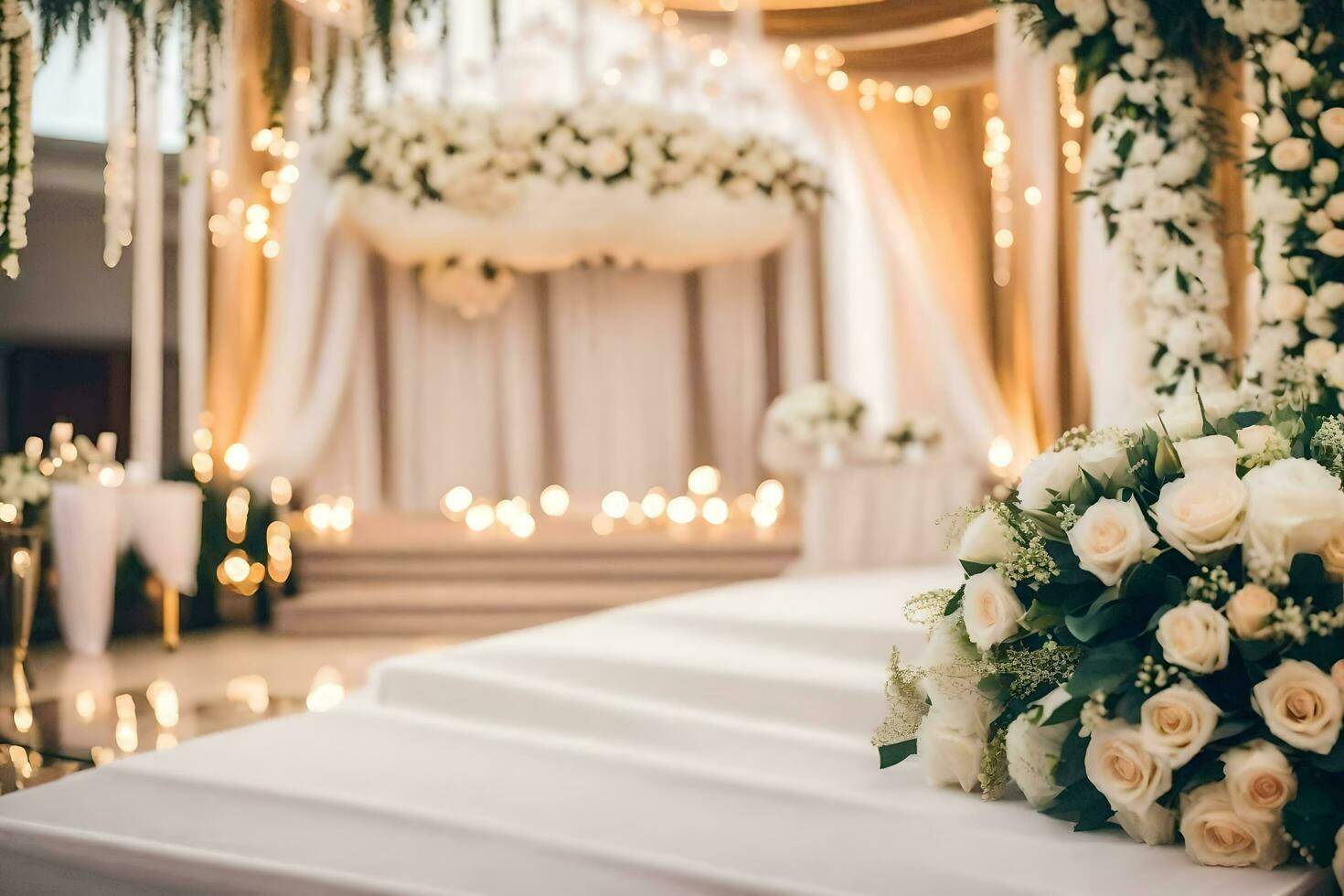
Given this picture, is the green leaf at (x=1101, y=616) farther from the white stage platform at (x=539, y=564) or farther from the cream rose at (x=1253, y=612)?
the white stage platform at (x=539, y=564)

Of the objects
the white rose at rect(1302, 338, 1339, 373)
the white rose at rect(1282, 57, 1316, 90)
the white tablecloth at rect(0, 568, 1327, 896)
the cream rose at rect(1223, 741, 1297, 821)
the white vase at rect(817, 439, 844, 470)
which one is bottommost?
the white tablecloth at rect(0, 568, 1327, 896)

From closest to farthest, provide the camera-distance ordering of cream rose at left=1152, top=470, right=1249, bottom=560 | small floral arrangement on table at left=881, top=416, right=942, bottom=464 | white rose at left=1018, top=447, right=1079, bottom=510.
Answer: cream rose at left=1152, top=470, right=1249, bottom=560
white rose at left=1018, top=447, right=1079, bottom=510
small floral arrangement on table at left=881, top=416, right=942, bottom=464

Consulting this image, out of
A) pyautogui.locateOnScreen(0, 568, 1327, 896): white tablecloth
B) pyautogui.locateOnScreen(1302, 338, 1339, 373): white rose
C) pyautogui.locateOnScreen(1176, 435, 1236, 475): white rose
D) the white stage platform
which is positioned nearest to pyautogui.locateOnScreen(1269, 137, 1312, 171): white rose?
pyautogui.locateOnScreen(1302, 338, 1339, 373): white rose

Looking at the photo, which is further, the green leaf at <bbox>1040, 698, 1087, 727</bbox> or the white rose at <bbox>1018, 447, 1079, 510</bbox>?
the white rose at <bbox>1018, 447, 1079, 510</bbox>

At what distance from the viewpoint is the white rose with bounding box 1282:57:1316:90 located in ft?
11.5

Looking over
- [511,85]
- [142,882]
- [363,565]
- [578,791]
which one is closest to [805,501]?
[363,565]

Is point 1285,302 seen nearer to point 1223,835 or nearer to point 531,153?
point 1223,835

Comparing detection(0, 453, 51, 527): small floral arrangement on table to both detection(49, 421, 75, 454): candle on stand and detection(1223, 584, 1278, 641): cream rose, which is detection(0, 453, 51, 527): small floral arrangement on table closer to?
detection(49, 421, 75, 454): candle on stand

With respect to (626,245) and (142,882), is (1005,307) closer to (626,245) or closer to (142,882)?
(626,245)

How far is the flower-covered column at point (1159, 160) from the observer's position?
4.04 m

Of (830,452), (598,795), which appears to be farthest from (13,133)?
(830,452)

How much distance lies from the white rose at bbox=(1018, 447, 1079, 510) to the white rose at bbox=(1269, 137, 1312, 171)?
2043mm

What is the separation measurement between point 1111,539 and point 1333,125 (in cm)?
230

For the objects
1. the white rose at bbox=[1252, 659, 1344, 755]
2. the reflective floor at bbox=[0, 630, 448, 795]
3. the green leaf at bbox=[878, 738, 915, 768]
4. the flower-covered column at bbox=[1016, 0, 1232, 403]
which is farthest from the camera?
the flower-covered column at bbox=[1016, 0, 1232, 403]
